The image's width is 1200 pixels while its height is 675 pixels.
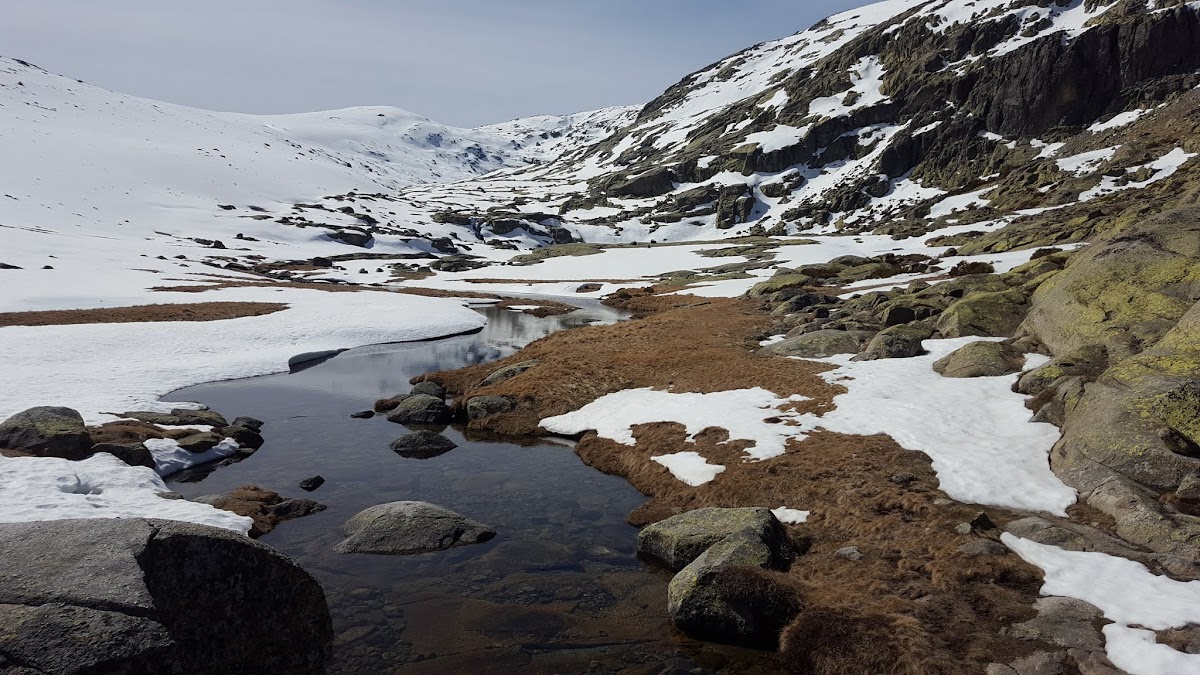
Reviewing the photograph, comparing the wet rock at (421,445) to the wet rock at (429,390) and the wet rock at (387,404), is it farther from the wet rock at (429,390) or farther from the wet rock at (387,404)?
the wet rock at (429,390)

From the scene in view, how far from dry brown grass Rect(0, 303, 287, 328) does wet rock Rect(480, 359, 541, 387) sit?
29046 mm

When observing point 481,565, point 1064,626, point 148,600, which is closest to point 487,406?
point 481,565

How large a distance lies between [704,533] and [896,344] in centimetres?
1766

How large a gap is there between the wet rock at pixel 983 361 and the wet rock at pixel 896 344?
2716 millimetres

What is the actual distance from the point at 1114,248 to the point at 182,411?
121 feet

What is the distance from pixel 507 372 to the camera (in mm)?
31078

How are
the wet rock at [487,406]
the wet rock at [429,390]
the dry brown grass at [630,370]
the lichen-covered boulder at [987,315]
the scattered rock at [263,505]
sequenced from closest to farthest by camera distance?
the scattered rock at [263,505] → the dry brown grass at [630,370] → the wet rock at [487,406] → the lichen-covered boulder at [987,315] → the wet rock at [429,390]

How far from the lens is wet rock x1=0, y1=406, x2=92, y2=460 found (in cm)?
1691

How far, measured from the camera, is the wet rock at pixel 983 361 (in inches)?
850

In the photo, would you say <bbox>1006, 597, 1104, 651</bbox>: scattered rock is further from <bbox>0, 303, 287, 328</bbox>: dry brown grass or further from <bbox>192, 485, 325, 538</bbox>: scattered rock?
<bbox>0, 303, 287, 328</bbox>: dry brown grass

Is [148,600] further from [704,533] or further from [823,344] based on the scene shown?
[823,344]

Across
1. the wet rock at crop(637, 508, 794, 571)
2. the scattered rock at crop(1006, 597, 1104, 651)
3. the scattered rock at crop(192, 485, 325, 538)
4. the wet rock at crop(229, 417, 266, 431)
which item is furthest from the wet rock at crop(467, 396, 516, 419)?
the scattered rock at crop(1006, 597, 1104, 651)

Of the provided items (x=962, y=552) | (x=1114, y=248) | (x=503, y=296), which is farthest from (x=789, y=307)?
(x=503, y=296)

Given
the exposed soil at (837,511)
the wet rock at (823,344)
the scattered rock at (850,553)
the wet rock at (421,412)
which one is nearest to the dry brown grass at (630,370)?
the exposed soil at (837,511)
